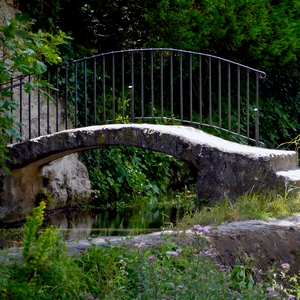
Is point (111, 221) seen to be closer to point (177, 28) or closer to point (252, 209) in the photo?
point (252, 209)

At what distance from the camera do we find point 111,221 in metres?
8.36

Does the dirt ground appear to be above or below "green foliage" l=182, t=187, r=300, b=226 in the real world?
below

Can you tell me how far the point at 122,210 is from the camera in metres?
9.77

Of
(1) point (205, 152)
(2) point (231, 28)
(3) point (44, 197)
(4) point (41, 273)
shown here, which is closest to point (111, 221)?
(3) point (44, 197)

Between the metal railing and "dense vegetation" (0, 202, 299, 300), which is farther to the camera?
the metal railing

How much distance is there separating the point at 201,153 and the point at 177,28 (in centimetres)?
360

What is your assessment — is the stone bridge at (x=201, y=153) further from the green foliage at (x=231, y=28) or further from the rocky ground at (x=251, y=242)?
the green foliage at (x=231, y=28)

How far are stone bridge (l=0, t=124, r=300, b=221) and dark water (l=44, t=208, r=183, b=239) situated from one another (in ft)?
1.97

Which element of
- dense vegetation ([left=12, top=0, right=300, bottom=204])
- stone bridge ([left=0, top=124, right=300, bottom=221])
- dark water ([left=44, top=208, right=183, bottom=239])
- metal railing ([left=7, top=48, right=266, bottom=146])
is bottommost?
dark water ([left=44, top=208, right=183, bottom=239])

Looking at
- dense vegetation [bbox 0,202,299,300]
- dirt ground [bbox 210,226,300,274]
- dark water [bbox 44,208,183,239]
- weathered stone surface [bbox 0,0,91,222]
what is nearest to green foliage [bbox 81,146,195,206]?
weathered stone surface [bbox 0,0,91,222]

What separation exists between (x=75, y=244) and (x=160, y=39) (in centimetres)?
656

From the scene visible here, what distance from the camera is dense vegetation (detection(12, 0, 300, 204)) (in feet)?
33.2

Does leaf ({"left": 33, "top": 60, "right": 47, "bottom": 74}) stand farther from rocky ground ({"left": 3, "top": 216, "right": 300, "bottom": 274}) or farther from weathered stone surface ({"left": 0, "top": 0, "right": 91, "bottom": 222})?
weathered stone surface ({"left": 0, "top": 0, "right": 91, "bottom": 222})

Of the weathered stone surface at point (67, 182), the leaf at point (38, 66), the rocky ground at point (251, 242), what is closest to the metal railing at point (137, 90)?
the weathered stone surface at point (67, 182)
